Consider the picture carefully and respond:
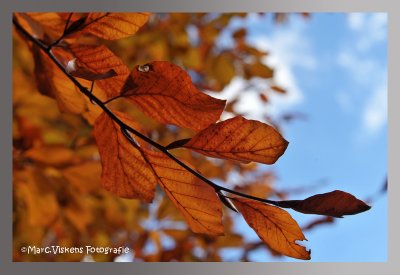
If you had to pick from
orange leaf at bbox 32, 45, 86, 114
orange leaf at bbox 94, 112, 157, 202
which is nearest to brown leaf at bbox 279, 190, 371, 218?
orange leaf at bbox 94, 112, 157, 202

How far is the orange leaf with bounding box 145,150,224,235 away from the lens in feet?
1.22

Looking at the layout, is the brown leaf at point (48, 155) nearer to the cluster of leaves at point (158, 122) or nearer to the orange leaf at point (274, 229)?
the cluster of leaves at point (158, 122)

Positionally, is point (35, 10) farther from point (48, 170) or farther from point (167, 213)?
point (167, 213)

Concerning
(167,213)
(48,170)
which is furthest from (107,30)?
(167,213)

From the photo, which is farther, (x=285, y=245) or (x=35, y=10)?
(x=35, y=10)

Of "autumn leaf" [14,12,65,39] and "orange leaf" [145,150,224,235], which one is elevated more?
"autumn leaf" [14,12,65,39]

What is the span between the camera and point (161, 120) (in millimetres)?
389

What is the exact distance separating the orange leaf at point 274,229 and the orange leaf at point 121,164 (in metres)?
0.08

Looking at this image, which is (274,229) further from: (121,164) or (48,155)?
(48,155)

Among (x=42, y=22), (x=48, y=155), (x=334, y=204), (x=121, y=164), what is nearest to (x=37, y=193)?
(x=48, y=155)

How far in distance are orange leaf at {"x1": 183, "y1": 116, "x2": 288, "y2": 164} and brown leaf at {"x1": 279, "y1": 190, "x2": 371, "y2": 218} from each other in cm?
4

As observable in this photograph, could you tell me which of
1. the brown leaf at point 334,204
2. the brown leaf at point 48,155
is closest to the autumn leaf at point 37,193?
the brown leaf at point 48,155

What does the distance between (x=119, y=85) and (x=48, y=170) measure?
0.68m

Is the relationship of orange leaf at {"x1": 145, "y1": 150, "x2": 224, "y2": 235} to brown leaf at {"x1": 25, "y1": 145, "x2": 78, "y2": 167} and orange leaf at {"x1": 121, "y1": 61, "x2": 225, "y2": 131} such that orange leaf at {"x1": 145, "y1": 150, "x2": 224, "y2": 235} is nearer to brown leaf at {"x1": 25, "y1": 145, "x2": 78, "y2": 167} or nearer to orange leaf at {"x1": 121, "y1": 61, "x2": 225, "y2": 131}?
orange leaf at {"x1": 121, "y1": 61, "x2": 225, "y2": 131}
